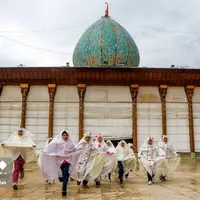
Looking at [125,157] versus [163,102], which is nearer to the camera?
[125,157]

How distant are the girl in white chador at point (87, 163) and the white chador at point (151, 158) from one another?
1.55m

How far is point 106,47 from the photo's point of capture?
882 inches

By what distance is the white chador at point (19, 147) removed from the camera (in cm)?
892

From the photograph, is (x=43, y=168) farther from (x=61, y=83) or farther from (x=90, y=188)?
(x=61, y=83)

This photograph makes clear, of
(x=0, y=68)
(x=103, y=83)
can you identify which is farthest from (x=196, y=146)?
(x=0, y=68)

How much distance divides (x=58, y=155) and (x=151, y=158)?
136 inches

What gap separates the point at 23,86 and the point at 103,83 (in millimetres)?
4856

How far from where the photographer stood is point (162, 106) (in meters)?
20.4

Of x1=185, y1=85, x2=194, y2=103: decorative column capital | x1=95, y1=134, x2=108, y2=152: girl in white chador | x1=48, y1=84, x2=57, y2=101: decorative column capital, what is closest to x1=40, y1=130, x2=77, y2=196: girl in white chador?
x1=95, y1=134, x2=108, y2=152: girl in white chador

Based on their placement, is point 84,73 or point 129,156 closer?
point 129,156

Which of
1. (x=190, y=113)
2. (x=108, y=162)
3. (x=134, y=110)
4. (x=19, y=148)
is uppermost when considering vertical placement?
(x=134, y=110)

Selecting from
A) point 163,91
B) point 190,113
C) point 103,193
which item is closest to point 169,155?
point 103,193

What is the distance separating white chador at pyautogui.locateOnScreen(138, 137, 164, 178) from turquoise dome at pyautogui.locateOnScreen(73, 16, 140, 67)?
12.4 m

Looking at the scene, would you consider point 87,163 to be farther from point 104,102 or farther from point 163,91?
point 163,91
